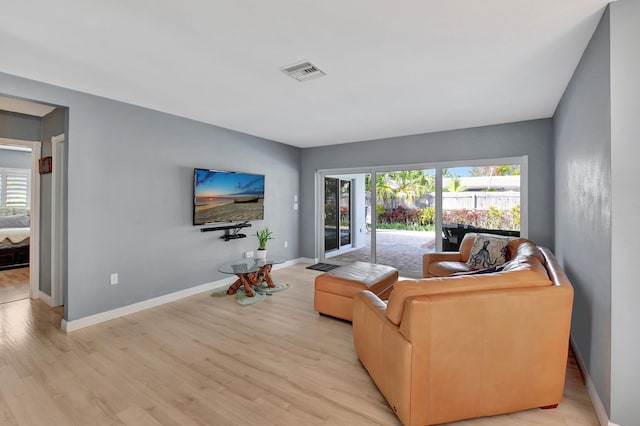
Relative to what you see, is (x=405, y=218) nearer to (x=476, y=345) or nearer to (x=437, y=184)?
(x=437, y=184)

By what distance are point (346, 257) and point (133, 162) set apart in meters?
4.50

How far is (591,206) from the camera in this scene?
81.1 inches

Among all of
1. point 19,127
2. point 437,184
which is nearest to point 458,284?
point 437,184

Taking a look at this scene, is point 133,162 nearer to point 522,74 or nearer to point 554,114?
point 522,74

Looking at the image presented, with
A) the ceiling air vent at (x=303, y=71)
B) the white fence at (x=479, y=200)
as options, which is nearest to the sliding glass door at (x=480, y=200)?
the white fence at (x=479, y=200)

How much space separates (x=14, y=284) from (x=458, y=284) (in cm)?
644

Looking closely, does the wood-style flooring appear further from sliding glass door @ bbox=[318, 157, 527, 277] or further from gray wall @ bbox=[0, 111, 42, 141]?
sliding glass door @ bbox=[318, 157, 527, 277]

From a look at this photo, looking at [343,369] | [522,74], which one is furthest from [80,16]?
[522,74]

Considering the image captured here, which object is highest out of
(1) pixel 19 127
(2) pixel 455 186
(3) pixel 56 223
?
(1) pixel 19 127

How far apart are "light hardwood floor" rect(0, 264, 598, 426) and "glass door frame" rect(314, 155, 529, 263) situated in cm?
245

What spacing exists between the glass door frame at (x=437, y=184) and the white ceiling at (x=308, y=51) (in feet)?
2.89

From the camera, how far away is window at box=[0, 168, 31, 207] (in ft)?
21.7

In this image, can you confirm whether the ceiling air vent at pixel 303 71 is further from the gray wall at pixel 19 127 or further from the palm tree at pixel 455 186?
the gray wall at pixel 19 127

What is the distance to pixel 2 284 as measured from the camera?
4.66m
